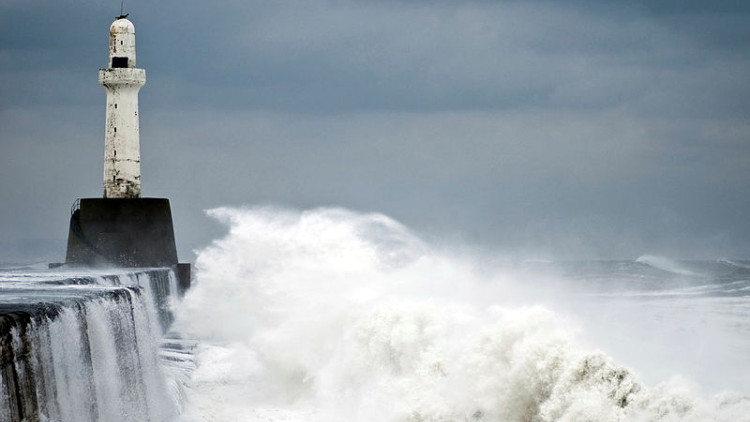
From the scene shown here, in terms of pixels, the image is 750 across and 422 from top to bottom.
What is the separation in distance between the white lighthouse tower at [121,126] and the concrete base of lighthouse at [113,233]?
1.32ft

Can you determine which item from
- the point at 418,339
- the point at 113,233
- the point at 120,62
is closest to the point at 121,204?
the point at 113,233

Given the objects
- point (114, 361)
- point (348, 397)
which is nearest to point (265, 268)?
point (348, 397)

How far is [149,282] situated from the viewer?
70.3 feet

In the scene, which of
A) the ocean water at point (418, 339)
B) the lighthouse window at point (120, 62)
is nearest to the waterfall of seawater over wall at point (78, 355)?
the ocean water at point (418, 339)

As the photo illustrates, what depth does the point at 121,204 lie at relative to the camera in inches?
976

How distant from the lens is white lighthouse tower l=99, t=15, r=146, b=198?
25.1 metres

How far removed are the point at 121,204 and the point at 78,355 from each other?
43.4ft

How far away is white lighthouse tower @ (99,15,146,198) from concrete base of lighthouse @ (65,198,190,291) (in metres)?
0.40

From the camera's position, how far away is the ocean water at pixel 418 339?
11.0 metres

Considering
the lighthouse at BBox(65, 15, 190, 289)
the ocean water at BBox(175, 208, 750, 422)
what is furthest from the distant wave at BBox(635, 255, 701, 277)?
the lighthouse at BBox(65, 15, 190, 289)

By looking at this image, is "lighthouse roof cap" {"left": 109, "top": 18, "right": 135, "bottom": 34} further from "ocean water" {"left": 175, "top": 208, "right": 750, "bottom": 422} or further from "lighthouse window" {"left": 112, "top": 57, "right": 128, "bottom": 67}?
"ocean water" {"left": 175, "top": 208, "right": 750, "bottom": 422}

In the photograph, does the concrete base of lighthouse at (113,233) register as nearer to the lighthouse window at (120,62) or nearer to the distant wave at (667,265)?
the lighthouse window at (120,62)

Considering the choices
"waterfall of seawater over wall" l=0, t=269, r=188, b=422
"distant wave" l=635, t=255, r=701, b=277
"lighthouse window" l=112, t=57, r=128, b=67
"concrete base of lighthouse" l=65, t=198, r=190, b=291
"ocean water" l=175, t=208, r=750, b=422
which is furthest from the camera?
"distant wave" l=635, t=255, r=701, b=277

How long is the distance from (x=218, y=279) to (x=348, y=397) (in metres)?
12.1
